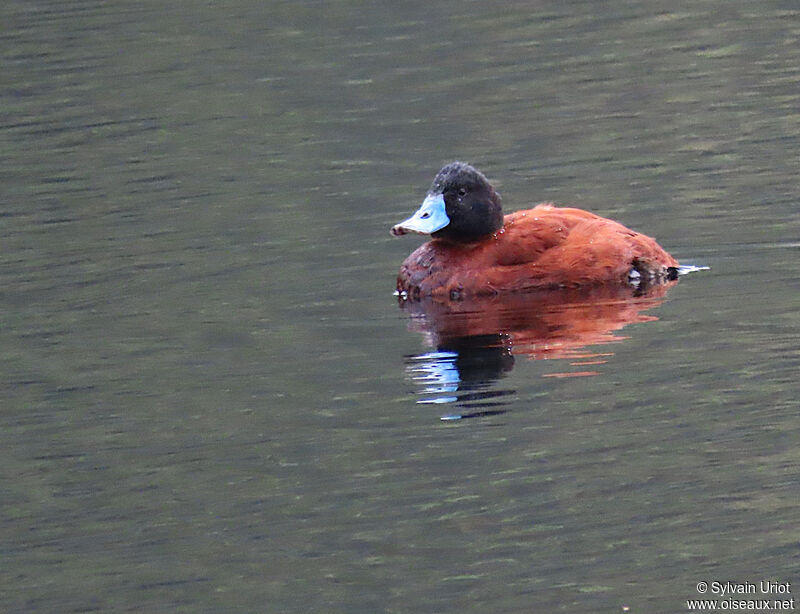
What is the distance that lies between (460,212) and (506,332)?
1470 mm

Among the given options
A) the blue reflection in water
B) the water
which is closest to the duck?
the water

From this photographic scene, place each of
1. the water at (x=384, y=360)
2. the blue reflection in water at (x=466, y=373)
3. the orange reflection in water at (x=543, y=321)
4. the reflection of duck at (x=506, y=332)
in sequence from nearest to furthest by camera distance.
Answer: the water at (x=384, y=360) → the blue reflection in water at (x=466, y=373) → the reflection of duck at (x=506, y=332) → the orange reflection in water at (x=543, y=321)

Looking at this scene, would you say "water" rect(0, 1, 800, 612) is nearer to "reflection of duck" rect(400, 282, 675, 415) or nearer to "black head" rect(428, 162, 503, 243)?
"reflection of duck" rect(400, 282, 675, 415)

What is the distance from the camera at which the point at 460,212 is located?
36.4 ft

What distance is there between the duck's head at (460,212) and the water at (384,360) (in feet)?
2.08

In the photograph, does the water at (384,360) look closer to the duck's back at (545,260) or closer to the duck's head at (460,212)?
the duck's back at (545,260)

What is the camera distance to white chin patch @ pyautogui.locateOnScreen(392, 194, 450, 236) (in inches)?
437

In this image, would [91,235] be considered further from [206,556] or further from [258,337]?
[206,556]

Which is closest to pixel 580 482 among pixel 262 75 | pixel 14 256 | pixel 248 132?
pixel 14 256

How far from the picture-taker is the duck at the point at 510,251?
10.7m

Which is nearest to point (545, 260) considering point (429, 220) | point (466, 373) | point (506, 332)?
point (429, 220)

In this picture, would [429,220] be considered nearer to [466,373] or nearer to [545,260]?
[545,260]

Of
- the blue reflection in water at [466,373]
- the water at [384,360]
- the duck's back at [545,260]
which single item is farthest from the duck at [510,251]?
the blue reflection in water at [466,373]

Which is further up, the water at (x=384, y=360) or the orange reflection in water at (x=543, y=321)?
the water at (x=384, y=360)
